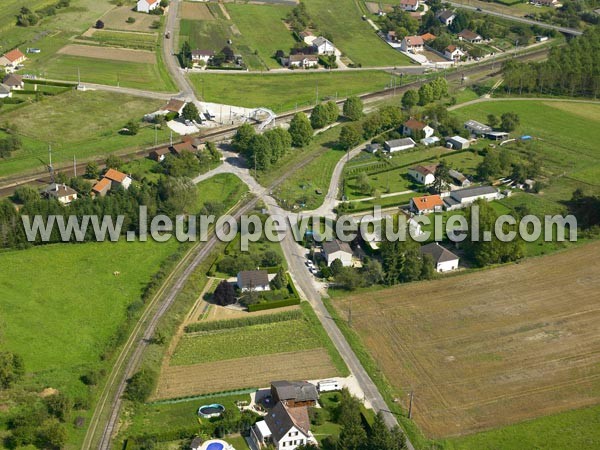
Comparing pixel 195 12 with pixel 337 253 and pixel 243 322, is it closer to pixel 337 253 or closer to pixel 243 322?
pixel 337 253

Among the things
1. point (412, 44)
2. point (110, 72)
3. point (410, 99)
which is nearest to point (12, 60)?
point (110, 72)

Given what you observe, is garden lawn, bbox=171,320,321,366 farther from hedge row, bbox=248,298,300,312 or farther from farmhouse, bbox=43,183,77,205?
farmhouse, bbox=43,183,77,205

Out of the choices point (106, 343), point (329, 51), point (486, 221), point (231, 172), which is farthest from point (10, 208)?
point (329, 51)

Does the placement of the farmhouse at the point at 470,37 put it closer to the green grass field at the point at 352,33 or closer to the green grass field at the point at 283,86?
the green grass field at the point at 352,33

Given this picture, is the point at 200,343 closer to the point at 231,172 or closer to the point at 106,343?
the point at 106,343

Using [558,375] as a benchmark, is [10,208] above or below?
above

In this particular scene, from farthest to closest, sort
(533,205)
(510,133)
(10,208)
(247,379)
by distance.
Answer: (510,133) → (533,205) → (10,208) → (247,379)
